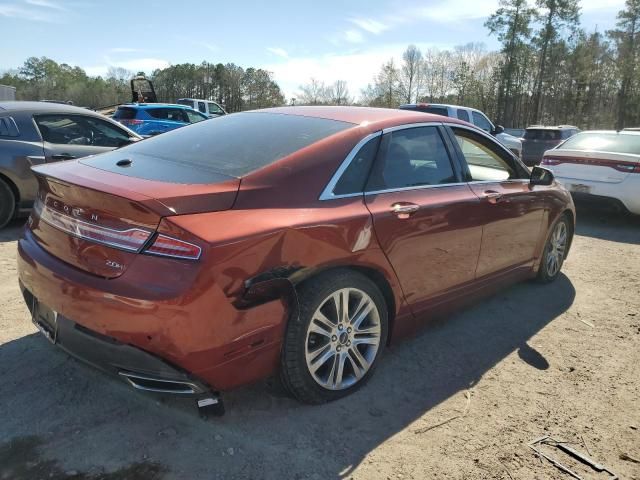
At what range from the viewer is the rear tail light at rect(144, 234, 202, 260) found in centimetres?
215

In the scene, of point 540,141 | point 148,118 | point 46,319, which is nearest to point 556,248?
point 46,319

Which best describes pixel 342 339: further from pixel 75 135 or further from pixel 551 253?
pixel 75 135

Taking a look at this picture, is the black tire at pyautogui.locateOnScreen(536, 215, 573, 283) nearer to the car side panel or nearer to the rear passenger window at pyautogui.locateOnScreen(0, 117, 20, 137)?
the car side panel

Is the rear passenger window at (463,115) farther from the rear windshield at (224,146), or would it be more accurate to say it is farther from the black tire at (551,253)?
the rear windshield at (224,146)

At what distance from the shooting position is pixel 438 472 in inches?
92.0

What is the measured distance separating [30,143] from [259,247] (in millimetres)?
5023

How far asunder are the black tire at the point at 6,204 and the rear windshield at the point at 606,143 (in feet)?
26.6

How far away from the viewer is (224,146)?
300 centimetres

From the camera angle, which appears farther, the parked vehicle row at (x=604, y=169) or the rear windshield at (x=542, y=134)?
the rear windshield at (x=542, y=134)

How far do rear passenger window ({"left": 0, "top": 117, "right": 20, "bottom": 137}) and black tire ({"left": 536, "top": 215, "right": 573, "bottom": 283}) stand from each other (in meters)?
5.97

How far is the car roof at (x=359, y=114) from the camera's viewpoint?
127 inches

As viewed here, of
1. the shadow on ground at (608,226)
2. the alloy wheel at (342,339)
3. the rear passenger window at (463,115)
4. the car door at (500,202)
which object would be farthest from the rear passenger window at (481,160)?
the rear passenger window at (463,115)

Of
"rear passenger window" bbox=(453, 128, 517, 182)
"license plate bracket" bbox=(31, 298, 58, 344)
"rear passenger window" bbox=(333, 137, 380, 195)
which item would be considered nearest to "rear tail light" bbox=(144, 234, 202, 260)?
"license plate bracket" bbox=(31, 298, 58, 344)

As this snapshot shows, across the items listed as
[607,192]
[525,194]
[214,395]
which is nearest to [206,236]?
[214,395]
